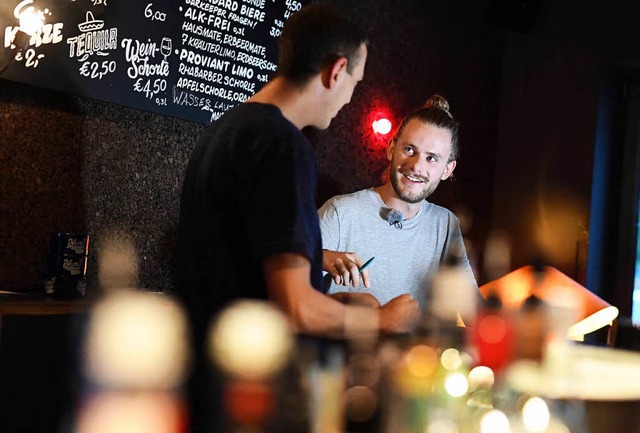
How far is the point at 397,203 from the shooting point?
270 centimetres

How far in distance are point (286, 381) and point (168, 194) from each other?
1797mm

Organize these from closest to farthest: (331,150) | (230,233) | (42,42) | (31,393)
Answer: (230,233) → (31,393) → (42,42) → (331,150)

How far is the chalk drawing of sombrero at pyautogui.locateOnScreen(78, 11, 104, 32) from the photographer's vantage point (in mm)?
2230

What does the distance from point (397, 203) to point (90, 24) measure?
1149 mm

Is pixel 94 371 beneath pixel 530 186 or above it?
beneath

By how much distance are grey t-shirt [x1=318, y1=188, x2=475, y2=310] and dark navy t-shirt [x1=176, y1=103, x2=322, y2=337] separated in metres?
1.15

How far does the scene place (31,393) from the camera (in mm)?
1816

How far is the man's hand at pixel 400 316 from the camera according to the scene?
136cm

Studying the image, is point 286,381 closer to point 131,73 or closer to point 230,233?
point 230,233

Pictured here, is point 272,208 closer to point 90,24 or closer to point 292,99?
point 292,99

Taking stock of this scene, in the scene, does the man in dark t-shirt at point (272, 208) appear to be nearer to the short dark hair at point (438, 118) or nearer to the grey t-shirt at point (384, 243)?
the grey t-shirt at point (384, 243)

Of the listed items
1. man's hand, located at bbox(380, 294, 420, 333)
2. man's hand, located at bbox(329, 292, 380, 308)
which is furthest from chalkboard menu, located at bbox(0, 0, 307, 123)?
man's hand, located at bbox(380, 294, 420, 333)

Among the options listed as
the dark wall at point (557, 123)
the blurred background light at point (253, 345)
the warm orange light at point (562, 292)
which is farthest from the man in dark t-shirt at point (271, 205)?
the dark wall at point (557, 123)

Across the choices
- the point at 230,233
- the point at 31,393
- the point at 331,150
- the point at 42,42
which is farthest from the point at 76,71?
the point at 331,150
